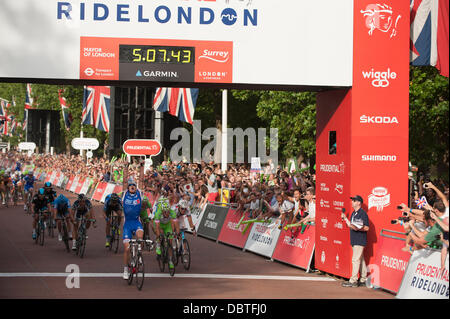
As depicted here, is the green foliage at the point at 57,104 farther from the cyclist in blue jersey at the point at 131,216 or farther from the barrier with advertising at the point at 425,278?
the barrier with advertising at the point at 425,278

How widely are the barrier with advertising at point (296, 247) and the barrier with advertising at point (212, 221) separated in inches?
217

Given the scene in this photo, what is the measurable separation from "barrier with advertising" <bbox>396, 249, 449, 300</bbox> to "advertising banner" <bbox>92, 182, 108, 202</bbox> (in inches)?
1231

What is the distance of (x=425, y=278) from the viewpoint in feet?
41.7

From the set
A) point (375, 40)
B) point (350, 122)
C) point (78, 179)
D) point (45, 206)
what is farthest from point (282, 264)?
point (78, 179)

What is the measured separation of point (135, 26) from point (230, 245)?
9827 millimetres

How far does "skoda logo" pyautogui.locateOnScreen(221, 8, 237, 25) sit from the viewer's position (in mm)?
16062

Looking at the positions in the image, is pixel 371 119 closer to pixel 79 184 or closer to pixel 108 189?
pixel 108 189

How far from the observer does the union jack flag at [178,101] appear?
33688 millimetres

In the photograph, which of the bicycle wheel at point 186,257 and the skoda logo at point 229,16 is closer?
the skoda logo at point 229,16

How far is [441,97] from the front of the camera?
27.1 m

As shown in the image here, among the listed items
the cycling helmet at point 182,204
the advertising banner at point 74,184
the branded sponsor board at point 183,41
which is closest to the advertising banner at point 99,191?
the advertising banner at point 74,184

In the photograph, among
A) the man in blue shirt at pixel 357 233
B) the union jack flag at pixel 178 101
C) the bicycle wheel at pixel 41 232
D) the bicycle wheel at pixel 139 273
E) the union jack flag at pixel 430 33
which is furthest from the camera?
the union jack flag at pixel 178 101

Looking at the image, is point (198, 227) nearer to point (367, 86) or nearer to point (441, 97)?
point (441, 97)

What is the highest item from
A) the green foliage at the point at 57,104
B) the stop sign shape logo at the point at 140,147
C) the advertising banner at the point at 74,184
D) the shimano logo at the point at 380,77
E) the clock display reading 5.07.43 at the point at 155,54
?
the green foliage at the point at 57,104
